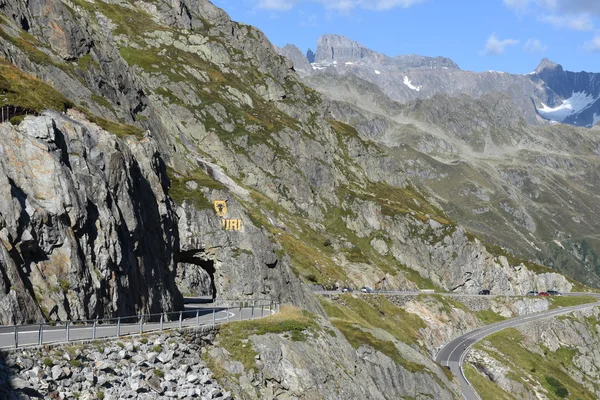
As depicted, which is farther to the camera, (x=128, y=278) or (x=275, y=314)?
(x=275, y=314)

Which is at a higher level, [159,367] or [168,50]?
[168,50]

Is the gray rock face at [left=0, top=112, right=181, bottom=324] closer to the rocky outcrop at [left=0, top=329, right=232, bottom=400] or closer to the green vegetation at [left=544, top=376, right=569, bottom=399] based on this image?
the rocky outcrop at [left=0, top=329, right=232, bottom=400]

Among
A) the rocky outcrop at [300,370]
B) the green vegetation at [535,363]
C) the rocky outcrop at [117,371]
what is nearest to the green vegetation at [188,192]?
the rocky outcrop at [300,370]

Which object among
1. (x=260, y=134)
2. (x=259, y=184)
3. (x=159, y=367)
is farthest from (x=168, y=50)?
(x=159, y=367)

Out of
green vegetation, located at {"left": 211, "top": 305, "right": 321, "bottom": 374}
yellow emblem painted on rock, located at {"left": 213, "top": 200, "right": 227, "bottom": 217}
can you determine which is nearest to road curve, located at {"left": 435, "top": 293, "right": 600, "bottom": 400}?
yellow emblem painted on rock, located at {"left": 213, "top": 200, "right": 227, "bottom": 217}

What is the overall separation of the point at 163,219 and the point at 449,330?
3611 inches

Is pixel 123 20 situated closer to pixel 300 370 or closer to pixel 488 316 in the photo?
pixel 488 316

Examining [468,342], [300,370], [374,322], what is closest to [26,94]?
[300,370]

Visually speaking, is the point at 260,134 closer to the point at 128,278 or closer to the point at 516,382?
the point at 516,382

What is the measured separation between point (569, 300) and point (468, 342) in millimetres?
69871

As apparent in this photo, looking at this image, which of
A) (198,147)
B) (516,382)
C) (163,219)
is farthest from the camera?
(198,147)

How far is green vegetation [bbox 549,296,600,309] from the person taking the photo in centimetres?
16957

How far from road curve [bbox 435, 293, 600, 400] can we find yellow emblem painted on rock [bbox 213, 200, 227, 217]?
4272 centimetres

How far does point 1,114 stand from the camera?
3406 cm
